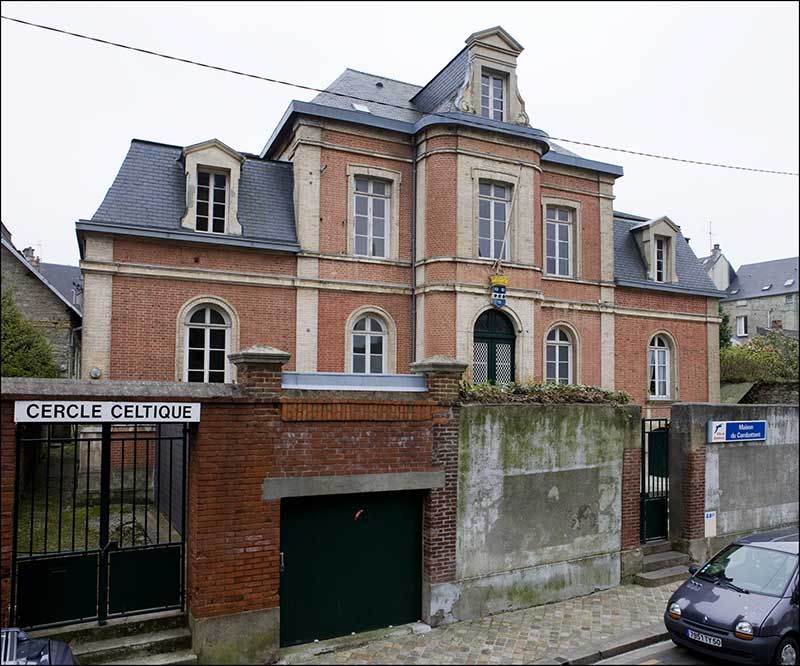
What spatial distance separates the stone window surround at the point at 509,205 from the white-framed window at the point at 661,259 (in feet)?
24.0

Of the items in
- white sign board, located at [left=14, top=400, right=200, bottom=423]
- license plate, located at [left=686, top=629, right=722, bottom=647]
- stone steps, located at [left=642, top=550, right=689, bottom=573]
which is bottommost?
stone steps, located at [left=642, top=550, right=689, bottom=573]

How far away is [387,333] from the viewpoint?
17484 mm

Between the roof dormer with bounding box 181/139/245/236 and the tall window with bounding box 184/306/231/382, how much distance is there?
7.11 ft

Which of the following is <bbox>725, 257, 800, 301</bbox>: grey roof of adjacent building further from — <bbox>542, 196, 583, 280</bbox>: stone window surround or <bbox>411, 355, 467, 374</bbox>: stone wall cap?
<bbox>411, 355, 467, 374</bbox>: stone wall cap

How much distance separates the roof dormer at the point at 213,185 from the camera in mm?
15414

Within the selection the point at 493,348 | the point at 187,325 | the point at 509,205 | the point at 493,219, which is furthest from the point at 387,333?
the point at 187,325

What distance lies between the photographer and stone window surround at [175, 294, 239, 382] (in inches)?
590

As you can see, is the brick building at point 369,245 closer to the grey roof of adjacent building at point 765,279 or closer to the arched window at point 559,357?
the arched window at point 559,357

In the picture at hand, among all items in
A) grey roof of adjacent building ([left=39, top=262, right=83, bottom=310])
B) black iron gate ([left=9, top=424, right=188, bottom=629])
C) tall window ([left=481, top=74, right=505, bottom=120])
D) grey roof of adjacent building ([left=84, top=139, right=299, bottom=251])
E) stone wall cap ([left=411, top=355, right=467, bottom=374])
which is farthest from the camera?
grey roof of adjacent building ([left=39, top=262, right=83, bottom=310])

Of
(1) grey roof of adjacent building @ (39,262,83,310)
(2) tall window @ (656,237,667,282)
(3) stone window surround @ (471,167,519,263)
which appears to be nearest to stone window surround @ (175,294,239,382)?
(3) stone window surround @ (471,167,519,263)

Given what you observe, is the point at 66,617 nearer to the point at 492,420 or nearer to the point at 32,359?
the point at 32,359

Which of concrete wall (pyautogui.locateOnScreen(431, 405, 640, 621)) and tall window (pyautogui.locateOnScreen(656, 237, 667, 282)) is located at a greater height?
tall window (pyautogui.locateOnScreen(656, 237, 667, 282))

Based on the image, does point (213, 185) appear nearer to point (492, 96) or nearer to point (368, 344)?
point (368, 344)

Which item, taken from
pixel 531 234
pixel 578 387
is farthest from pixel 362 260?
pixel 578 387
